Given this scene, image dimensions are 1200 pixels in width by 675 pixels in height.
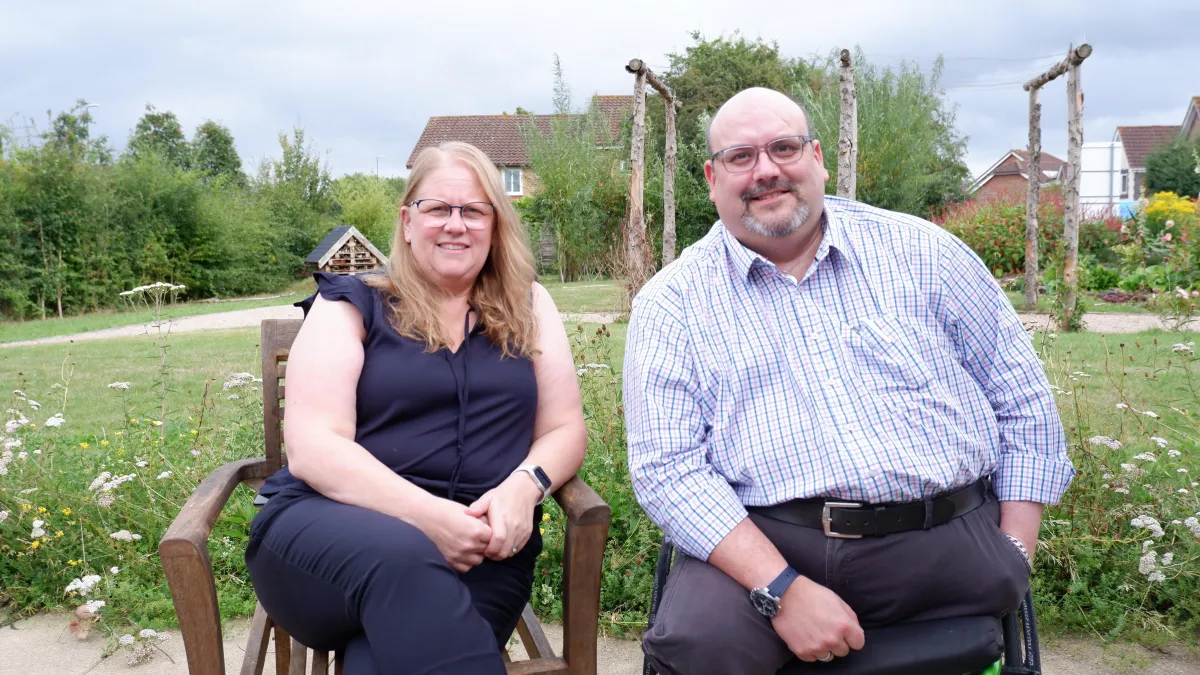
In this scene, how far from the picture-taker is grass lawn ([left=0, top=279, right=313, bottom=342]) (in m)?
14.2

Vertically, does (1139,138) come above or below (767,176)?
above

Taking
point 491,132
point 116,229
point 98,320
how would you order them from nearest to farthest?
point 98,320
point 116,229
point 491,132

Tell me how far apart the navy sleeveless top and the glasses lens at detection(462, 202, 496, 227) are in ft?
1.04

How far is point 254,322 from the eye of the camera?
14844 millimetres

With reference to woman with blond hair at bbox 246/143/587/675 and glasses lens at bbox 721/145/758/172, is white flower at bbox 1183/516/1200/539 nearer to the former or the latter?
glasses lens at bbox 721/145/758/172

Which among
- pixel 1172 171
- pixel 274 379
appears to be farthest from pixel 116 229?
pixel 1172 171

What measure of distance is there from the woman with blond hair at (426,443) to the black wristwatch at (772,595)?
20.7 inches

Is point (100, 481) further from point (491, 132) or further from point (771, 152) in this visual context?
point (491, 132)

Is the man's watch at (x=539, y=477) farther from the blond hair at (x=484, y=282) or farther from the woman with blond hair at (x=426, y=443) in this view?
the blond hair at (x=484, y=282)

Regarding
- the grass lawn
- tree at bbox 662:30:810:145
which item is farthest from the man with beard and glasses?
tree at bbox 662:30:810:145

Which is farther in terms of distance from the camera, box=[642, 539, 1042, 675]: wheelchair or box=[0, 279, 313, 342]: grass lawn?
box=[0, 279, 313, 342]: grass lawn

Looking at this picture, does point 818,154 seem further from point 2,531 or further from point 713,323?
point 2,531

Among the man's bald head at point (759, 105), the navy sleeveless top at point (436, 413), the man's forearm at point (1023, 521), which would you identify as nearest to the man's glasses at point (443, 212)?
the navy sleeveless top at point (436, 413)

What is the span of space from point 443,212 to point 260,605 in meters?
1.04
